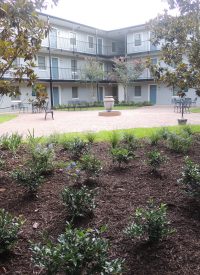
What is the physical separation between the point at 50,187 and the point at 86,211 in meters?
1.04

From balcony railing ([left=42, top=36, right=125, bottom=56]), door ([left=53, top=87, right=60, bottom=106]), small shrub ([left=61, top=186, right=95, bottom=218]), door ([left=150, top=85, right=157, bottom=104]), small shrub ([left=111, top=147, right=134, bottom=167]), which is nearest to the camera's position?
small shrub ([left=61, top=186, right=95, bottom=218])

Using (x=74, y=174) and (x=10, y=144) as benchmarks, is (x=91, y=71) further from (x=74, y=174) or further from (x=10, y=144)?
(x=74, y=174)

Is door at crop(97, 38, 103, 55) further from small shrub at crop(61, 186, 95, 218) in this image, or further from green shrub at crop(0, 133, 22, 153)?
small shrub at crop(61, 186, 95, 218)

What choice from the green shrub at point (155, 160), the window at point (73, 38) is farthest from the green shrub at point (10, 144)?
the window at point (73, 38)

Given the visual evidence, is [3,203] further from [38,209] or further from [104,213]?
[104,213]

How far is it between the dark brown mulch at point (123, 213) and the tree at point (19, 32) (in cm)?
143

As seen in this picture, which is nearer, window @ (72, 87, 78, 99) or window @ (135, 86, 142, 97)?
window @ (72, 87, 78, 99)

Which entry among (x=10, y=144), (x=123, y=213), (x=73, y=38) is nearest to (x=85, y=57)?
(x=73, y=38)

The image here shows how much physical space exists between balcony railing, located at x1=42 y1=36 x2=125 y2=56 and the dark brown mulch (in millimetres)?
26990

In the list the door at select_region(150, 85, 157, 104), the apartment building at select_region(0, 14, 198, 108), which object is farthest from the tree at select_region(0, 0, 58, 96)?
the door at select_region(150, 85, 157, 104)

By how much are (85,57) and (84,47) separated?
122 inches

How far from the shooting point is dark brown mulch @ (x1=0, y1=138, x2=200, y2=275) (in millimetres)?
2605

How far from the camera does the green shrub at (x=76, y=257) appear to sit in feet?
6.82

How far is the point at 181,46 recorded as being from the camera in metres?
6.93
